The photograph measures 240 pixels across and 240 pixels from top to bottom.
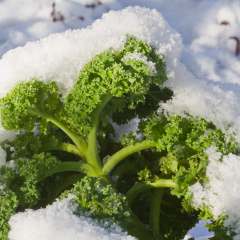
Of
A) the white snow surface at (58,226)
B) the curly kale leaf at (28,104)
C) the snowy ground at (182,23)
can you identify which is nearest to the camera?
the white snow surface at (58,226)

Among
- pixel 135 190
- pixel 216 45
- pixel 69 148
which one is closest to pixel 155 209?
pixel 135 190

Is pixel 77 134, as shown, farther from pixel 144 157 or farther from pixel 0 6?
pixel 0 6

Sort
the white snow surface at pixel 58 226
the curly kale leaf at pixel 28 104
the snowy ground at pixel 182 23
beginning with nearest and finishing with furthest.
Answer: the white snow surface at pixel 58 226
the curly kale leaf at pixel 28 104
the snowy ground at pixel 182 23

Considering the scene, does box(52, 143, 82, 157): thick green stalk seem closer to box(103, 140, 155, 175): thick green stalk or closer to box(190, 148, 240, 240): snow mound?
box(103, 140, 155, 175): thick green stalk

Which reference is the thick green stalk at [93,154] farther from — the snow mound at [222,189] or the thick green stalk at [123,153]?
the snow mound at [222,189]

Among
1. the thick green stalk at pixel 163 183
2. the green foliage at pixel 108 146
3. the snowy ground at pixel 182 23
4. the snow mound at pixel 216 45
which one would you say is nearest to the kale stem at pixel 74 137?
the green foliage at pixel 108 146

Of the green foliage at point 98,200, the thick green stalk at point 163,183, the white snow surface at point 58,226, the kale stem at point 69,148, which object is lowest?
the white snow surface at point 58,226
